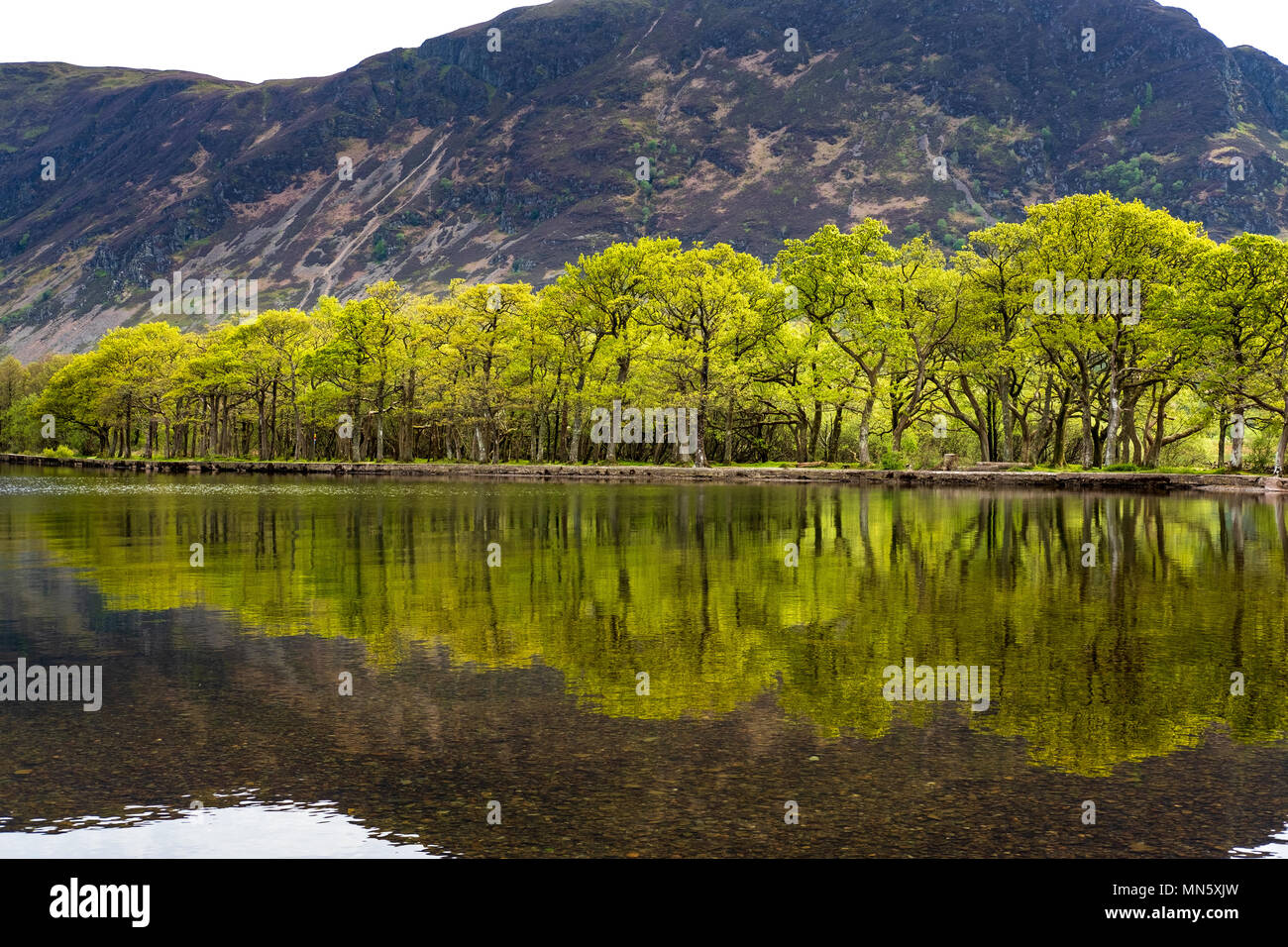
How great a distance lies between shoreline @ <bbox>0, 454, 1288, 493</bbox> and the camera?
197 feet

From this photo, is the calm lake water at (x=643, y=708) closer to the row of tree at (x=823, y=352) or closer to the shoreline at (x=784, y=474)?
the shoreline at (x=784, y=474)

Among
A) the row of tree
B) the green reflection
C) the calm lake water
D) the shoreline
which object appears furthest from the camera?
the row of tree

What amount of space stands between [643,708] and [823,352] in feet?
237

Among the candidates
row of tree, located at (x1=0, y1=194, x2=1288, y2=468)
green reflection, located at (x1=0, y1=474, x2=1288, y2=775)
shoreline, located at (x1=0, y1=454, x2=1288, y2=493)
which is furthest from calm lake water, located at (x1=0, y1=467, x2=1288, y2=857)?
row of tree, located at (x1=0, y1=194, x2=1288, y2=468)

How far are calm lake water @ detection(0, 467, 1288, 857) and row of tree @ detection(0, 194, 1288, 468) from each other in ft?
146


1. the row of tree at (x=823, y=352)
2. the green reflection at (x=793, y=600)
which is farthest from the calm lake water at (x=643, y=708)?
the row of tree at (x=823, y=352)

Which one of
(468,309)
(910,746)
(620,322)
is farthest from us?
(468,309)

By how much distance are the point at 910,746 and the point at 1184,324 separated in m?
62.8

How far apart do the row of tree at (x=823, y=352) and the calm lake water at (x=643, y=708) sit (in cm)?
4461

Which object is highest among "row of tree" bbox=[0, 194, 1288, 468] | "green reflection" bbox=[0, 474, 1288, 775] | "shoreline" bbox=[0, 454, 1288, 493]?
"row of tree" bbox=[0, 194, 1288, 468]

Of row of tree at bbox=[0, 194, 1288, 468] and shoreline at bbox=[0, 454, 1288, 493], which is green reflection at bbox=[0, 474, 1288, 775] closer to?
shoreline at bbox=[0, 454, 1288, 493]
